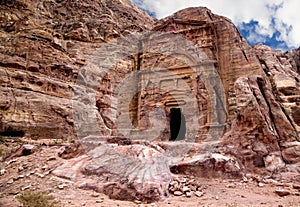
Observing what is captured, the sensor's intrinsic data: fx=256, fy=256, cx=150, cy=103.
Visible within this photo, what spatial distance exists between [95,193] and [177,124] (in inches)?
541

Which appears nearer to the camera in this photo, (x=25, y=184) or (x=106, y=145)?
(x=25, y=184)

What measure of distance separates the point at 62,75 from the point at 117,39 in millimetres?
12380

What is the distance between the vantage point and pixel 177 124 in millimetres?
20047

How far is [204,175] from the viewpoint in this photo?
28.1 ft

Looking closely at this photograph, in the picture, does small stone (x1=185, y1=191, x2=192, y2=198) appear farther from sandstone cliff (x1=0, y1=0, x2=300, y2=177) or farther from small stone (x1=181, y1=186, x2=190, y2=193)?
sandstone cliff (x1=0, y1=0, x2=300, y2=177)

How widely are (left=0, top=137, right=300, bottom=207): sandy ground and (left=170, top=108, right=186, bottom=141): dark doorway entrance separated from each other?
10.5 m

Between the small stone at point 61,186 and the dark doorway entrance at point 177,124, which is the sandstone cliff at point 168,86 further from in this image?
the small stone at point 61,186

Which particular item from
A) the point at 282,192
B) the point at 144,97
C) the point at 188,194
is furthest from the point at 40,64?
the point at 282,192

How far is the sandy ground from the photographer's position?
6.45 m

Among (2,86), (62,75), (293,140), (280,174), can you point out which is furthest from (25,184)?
(62,75)

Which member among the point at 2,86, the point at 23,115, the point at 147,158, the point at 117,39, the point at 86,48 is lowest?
the point at 147,158

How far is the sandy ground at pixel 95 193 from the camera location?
6.45 metres

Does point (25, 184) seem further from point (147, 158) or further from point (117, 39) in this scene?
point (117, 39)

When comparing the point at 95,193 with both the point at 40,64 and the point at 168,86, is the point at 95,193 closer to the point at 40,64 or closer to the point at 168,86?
the point at 168,86
